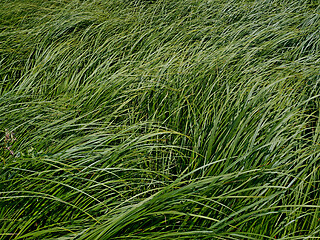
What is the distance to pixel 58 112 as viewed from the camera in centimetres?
212

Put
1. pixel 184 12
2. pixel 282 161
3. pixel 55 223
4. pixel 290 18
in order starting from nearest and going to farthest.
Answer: pixel 55 223, pixel 282 161, pixel 290 18, pixel 184 12

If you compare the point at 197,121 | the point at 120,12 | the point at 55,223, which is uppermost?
the point at 120,12

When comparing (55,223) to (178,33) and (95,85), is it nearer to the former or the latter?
(95,85)

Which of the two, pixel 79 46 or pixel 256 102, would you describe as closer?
pixel 256 102

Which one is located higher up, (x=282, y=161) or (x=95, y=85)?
(x=95, y=85)

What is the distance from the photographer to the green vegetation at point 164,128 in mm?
1501

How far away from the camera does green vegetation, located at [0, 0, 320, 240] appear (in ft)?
4.92

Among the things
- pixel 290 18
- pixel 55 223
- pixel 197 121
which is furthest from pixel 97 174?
pixel 290 18

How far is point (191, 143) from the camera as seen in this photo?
6.63 feet

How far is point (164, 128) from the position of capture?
216 centimetres

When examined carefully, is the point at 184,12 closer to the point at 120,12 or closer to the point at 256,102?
the point at 120,12

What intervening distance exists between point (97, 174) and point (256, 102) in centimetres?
98

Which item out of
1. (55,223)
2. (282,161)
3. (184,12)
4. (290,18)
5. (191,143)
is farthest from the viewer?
(184,12)

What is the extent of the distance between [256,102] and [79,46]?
186cm
